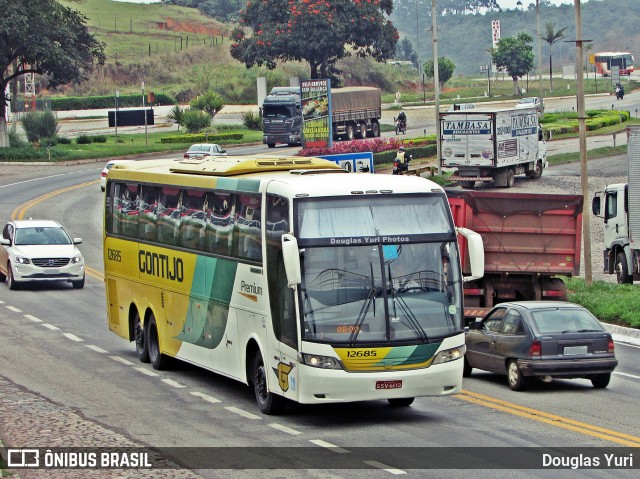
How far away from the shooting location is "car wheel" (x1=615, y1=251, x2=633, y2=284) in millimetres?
35406

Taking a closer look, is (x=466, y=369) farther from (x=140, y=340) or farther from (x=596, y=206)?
(x=596, y=206)

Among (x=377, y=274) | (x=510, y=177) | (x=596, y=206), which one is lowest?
(x=510, y=177)

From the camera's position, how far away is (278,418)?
674 inches

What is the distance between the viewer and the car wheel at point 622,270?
116ft

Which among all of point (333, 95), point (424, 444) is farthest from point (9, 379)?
point (333, 95)

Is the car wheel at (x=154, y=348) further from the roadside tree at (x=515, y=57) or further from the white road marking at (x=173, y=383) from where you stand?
the roadside tree at (x=515, y=57)

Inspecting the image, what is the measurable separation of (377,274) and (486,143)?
41.4 meters

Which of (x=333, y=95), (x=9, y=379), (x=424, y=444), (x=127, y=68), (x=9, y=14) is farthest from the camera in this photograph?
(x=127, y=68)

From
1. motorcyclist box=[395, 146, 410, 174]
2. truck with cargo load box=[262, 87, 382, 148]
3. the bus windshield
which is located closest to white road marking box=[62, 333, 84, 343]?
the bus windshield

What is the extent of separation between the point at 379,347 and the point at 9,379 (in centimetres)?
747

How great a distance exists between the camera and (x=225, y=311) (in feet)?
61.5

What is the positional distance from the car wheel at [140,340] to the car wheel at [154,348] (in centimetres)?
16

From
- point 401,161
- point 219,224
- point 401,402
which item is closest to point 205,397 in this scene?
point 219,224

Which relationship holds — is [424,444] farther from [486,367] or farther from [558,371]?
[486,367]
